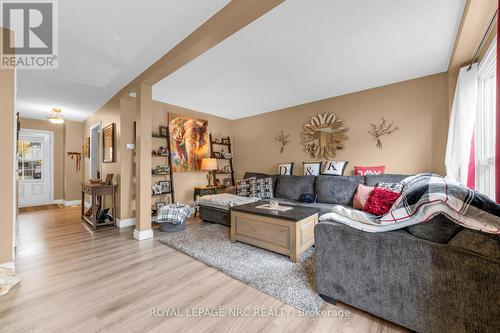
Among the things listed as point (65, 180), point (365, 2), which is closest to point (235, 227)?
point (365, 2)

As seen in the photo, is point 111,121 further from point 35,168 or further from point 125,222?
point 35,168

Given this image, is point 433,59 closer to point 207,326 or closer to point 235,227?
point 235,227

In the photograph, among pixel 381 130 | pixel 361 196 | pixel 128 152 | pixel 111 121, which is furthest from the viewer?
pixel 111 121

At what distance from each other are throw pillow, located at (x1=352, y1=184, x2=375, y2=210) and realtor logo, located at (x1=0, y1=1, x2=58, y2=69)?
3.88 meters

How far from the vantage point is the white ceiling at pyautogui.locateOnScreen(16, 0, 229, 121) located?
1741mm

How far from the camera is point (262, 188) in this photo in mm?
4023

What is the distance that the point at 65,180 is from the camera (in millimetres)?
5785

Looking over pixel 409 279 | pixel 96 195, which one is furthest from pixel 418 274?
pixel 96 195

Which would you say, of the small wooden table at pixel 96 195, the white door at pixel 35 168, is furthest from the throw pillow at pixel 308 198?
the white door at pixel 35 168

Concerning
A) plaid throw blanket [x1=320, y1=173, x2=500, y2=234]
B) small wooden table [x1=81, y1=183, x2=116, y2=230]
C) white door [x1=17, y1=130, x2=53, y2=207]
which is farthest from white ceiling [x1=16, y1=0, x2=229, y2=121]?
white door [x1=17, y1=130, x2=53, y2=207]

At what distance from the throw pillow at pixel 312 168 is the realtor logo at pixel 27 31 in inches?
154

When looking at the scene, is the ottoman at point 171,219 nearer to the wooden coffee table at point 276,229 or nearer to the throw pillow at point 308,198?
the wooden coffee table at point 276,229

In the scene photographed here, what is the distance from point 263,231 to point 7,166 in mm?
2658

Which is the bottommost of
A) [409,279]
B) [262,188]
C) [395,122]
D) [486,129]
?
[409,279]
